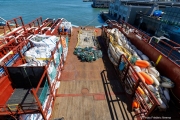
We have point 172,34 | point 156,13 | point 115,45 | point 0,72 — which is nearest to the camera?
point 0,72

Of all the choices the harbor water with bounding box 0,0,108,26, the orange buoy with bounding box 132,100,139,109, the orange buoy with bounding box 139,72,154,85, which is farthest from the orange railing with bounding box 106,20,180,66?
the harbor water with bounding box 0,0,108,26

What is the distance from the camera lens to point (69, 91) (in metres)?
6.54

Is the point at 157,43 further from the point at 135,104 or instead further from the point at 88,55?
the point at 88,55

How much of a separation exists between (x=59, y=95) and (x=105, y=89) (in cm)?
292

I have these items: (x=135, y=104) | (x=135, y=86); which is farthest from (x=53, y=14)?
(x=135, y=104)

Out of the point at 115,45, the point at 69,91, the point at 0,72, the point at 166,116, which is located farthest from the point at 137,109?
the point at 0,72

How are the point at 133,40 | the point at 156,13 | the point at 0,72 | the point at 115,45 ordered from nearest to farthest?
1. the point at 0,72
2. the point at 115,45
3. the point at 133,40
4. the point at 156,13

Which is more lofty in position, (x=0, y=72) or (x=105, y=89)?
(x=0, y=72)

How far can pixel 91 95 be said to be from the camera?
6371 mm

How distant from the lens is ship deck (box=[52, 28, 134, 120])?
5402 millimetres

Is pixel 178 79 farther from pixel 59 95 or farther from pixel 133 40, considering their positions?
pixel 59 95

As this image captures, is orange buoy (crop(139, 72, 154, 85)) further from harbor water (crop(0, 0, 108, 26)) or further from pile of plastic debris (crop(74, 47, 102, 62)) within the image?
harbor water (crop(0, 0, 108, 26))

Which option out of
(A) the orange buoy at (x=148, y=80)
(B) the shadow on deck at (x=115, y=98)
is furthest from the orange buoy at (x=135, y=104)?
(A) the orange buoy at (x=148, y=80)

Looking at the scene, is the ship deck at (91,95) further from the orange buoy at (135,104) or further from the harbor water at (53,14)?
the harbor water at (53,14)
